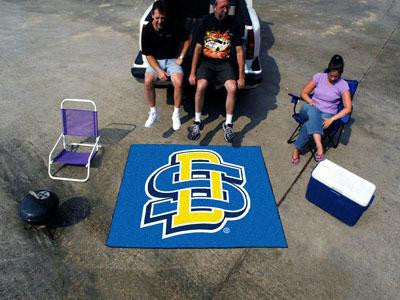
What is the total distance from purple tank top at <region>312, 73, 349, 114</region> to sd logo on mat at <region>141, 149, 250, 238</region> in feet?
4.81

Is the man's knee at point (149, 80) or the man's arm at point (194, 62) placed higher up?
the man's arm at point (194, 62)

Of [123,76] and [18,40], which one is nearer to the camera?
[123,76]

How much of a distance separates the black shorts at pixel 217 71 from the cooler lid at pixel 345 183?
1867mm

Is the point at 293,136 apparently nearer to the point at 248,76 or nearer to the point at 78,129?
the point at 248,76

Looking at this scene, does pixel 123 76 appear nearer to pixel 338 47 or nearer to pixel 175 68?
pixel 175 68

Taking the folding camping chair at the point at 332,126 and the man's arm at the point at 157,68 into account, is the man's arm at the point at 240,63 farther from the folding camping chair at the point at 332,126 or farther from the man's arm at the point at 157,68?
the man's arm at the point at 157,68

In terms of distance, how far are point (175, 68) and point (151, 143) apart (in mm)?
1184

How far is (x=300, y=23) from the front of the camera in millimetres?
9086

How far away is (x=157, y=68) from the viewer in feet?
15.4

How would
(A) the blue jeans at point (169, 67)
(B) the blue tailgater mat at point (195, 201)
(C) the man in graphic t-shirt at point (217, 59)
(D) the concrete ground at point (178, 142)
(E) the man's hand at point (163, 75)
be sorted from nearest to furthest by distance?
(D) the concrete ground at point (178, 142) < (B) the blue tailgater mat at point (195, 201) < (C) the man in graphic t-shirt at point (217, 59) < (E) the man's hand at point (163, 75) < (A) the blue jeans at point (169, 67)

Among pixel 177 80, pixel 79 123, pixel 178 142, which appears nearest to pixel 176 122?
pixel 178 142

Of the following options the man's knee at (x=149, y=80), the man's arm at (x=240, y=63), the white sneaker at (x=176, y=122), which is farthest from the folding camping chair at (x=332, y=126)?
the man's knee at (x=149, y=80)

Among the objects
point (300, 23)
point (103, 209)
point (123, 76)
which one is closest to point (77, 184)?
point (103, 209)

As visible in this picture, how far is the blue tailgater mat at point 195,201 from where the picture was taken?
3.46 metres
